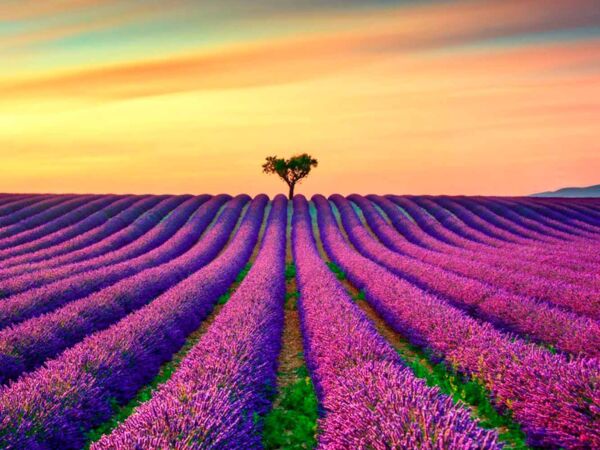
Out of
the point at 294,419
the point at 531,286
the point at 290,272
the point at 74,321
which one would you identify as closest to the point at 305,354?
the point at 294,419

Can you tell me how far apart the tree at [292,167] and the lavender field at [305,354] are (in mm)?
29660

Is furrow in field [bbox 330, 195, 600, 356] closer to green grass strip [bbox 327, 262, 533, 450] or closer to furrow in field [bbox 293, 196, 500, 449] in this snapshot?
green grass strip [bbox 327, 262, 533, 450]

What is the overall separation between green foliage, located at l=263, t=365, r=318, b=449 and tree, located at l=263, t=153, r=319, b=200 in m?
41.4

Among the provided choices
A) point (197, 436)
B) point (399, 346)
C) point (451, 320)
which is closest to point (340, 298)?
point (399, 346)

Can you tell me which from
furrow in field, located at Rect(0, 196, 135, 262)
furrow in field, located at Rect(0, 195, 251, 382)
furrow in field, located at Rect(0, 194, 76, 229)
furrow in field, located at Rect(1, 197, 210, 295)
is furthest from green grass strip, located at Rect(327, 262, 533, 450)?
furrow in field, located at Rect(0, 194, 76, 229)

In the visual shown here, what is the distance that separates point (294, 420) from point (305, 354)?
232 cm

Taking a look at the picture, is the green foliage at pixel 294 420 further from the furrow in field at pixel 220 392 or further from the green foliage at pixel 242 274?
the green foliage at pixel 242 274

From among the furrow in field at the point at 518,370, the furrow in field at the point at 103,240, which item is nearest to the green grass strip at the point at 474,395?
the furrow in field at the point at 518,370

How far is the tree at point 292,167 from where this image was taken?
4778cm

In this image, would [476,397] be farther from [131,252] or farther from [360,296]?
[131,252]

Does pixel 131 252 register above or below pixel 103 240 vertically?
below

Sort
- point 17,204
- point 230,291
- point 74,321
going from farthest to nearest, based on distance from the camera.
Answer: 1. point 17,204
2. point 230,291
3. point 74,321

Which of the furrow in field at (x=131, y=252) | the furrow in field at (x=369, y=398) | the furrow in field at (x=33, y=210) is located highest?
the furrow in field at (x=33, y=210)

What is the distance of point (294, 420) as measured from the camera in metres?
5.81
